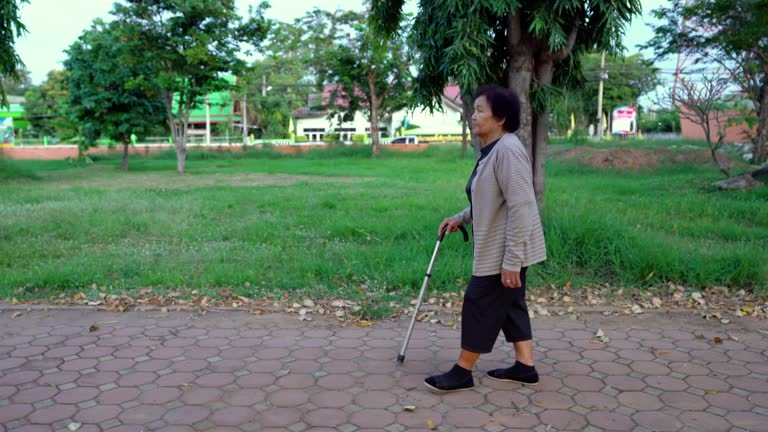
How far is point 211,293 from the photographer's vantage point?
582 centimetres

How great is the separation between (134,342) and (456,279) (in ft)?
9.23

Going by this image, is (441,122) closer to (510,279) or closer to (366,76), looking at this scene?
(366,76)

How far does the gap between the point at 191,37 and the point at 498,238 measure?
19980 millimetres

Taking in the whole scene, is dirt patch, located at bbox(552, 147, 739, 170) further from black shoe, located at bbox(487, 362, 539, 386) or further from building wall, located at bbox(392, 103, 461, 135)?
building wall, located at bbox(392, 103, 461, 135)

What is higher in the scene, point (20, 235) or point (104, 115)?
point (104, 115)

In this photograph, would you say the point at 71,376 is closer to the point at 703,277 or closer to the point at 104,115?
the point at 703,277

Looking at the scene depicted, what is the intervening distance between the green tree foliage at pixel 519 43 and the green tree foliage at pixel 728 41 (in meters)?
8.79

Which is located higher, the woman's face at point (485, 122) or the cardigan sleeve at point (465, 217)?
the woman's face at point (485, 122)

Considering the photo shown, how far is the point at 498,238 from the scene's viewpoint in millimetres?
3523

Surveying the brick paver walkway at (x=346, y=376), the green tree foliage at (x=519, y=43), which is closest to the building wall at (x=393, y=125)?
the green tree foliage at (x=519, y=43)

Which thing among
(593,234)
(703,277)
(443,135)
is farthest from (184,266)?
(443,135)

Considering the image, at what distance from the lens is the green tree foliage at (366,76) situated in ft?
99.7

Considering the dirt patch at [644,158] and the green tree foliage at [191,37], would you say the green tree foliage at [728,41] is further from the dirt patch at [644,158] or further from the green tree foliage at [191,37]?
the green tree foliage at [191,37]

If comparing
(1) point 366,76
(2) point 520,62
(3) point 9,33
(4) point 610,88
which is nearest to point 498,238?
(2) point 520,62
